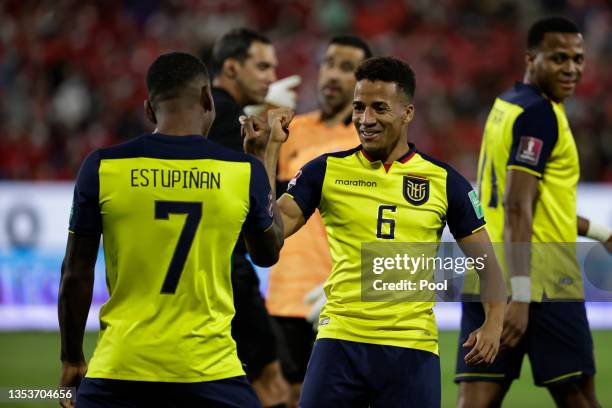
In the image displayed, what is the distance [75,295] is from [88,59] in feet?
42.8

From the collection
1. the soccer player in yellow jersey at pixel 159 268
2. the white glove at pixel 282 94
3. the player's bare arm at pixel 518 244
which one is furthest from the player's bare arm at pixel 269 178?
the white glove at pixel 282 94

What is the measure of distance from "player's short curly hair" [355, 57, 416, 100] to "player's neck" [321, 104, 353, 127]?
7.43 ft

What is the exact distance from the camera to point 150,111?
385 centimetres

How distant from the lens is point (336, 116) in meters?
7.00

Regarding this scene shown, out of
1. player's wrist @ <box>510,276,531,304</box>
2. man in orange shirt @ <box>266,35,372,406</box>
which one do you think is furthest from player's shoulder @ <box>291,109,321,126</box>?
player's wrist @ <box>510,276,531,304</box>

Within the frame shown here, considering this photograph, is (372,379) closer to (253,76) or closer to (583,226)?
(583,226)

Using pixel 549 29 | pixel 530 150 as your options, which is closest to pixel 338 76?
pixel 549 29

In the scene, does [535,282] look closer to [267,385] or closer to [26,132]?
[267,385]

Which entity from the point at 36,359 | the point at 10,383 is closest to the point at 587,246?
the point at 10,383

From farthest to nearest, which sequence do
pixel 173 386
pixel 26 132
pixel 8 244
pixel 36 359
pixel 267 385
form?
pixel 26 132 → pixel 8 244 → pixel 36 359 → pixel 267 385 → pixel 173 386

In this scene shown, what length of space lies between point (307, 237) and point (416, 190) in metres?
2.33

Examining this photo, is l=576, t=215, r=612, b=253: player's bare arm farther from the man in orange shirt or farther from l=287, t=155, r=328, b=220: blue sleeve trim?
l=287, t=155, r=328, b=220: blue sleeve trim

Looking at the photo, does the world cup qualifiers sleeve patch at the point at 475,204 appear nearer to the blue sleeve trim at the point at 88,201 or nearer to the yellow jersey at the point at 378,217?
the yellow jersey at the point at 378,217

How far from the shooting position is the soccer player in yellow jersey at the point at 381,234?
4.32 m
